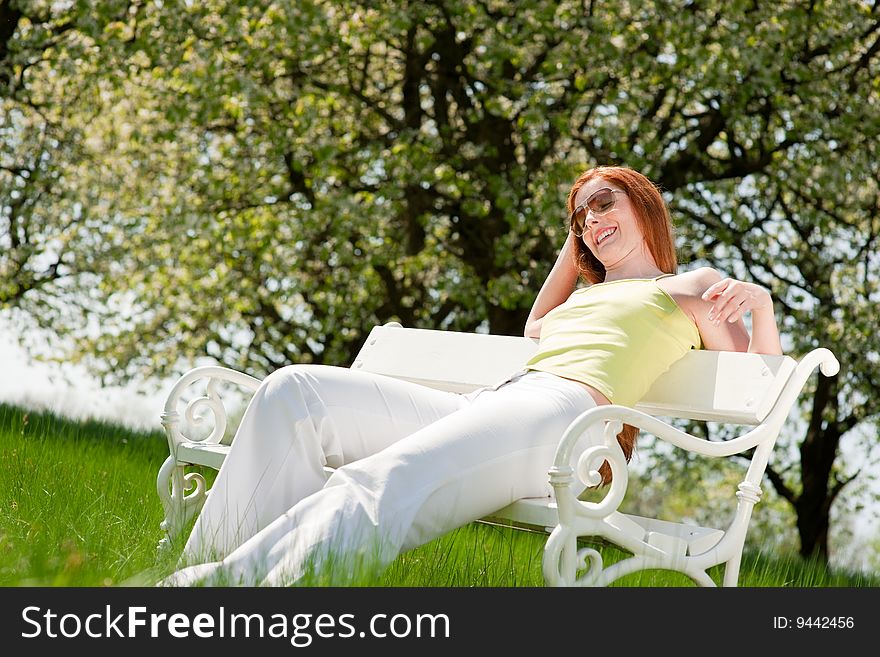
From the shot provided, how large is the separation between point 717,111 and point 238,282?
4.10 meters

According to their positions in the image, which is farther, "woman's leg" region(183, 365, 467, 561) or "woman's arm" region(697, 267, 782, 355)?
"woman's arm" region(697, 267, 782, 355)

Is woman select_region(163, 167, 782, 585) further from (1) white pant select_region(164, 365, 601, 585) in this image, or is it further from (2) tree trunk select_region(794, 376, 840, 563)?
(2) tree trunk select_region(794, 376, 840, 563)

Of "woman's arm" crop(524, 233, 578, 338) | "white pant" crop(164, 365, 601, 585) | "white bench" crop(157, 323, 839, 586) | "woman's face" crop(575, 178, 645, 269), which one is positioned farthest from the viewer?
"woman's arm" crop(524, 233, 578, 338)

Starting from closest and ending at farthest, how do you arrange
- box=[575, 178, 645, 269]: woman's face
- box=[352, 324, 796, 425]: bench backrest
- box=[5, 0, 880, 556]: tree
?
box=[352, 324, 796, 425]: bench backrest
box=[575, 178, 645, 269]: woman's face
box=[5, 0, 880, 556]: tree

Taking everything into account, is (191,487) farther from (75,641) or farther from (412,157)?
(412,157)

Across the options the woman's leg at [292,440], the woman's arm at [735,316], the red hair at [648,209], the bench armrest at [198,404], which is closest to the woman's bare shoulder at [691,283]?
the woman's arm at [735,316]

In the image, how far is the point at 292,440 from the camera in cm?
304

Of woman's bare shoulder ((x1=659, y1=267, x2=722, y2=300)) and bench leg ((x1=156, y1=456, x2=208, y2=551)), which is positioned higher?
woman's bare shoulder ((x1=659, y1=267, x2=722, y2=300))

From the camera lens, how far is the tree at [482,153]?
25.0ft

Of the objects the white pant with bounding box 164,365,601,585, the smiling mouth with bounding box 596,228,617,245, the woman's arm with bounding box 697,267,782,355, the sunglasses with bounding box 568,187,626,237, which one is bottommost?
the white pant with bounding box 164,365,601,585

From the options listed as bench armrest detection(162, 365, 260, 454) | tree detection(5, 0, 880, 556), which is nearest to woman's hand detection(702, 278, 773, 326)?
bench armrest detection(162, 365, 260, 454)

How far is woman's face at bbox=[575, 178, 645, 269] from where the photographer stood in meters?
3.67

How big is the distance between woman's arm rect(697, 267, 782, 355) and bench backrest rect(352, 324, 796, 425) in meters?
0.07

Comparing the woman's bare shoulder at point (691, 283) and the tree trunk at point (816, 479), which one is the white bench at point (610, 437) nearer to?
the woman's bare shoulder at point (691, 283)
